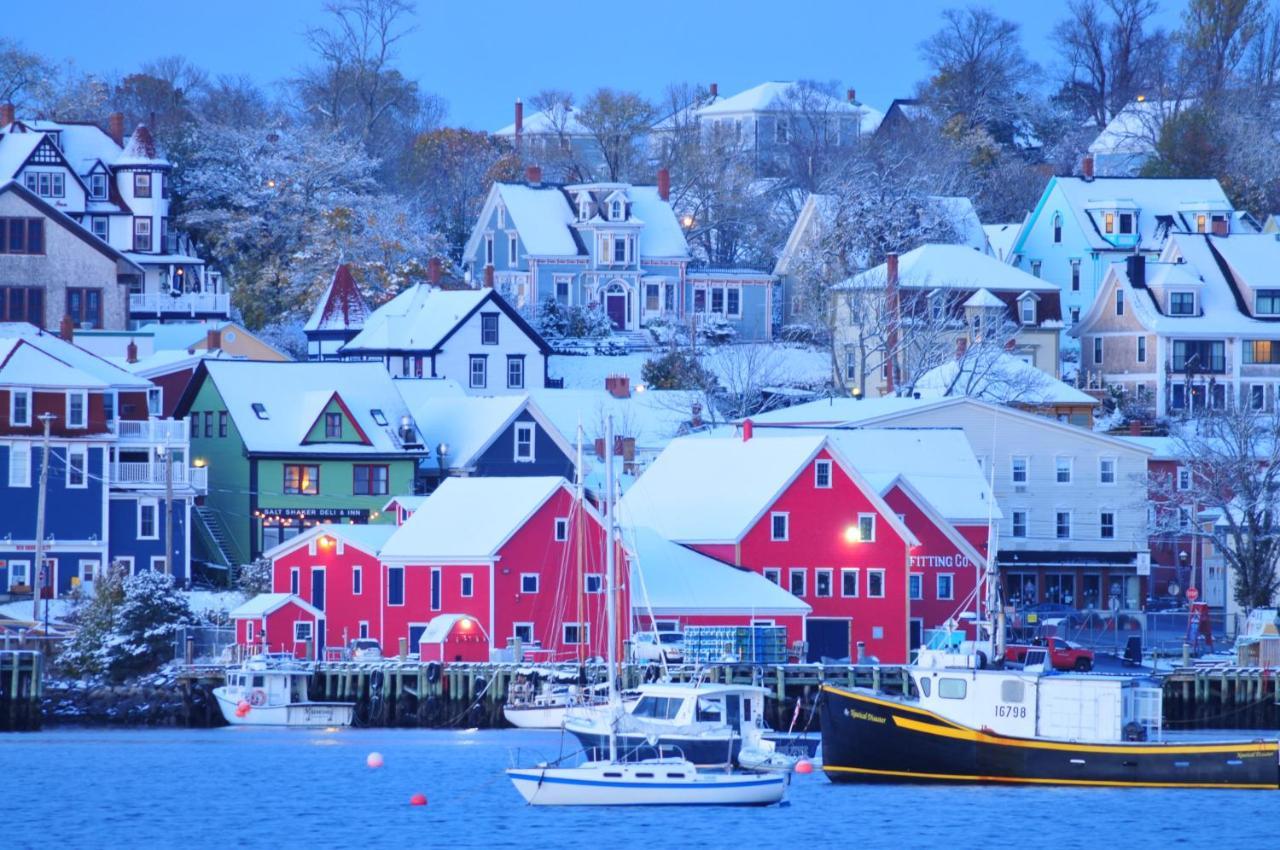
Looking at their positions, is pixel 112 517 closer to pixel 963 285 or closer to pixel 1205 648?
pixel 1205 648

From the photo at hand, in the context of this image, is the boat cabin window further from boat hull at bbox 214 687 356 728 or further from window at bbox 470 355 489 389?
window at bbox 470 355 489 389

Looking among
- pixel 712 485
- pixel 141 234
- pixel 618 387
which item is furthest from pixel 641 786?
pixel 141 234

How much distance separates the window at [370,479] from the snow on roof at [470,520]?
31.5ft

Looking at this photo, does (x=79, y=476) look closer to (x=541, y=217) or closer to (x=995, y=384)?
(x=995, y=384)

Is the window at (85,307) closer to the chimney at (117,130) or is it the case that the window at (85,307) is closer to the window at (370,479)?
the chimney at (117,130)

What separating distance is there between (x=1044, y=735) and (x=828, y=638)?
23.3 meters

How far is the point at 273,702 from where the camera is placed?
245ft

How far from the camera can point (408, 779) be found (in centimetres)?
6294

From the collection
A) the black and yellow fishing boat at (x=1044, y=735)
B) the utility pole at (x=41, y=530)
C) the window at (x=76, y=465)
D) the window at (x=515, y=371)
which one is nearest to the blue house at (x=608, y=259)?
the window at (x=515, y=371)

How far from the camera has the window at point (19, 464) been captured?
84.2 m

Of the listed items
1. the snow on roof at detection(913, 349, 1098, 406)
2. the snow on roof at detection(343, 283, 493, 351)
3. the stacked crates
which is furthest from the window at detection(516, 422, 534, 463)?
the stacked crates

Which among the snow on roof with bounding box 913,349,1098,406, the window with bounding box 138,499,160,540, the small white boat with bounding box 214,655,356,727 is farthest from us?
the snow on roof with bounding box 913,349,1098,406

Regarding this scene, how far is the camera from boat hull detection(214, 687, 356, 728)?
7444cm

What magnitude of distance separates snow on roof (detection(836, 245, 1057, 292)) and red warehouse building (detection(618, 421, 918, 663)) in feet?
108
